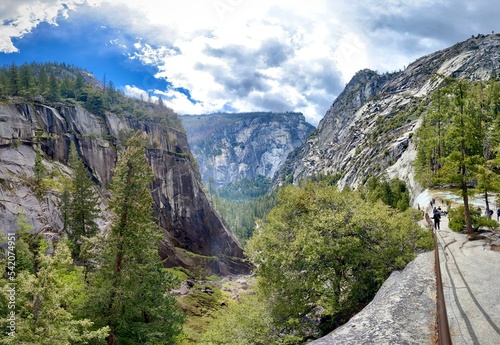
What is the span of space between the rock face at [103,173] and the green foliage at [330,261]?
37521 millimetres

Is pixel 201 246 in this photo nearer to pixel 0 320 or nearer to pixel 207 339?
pixel 207 339

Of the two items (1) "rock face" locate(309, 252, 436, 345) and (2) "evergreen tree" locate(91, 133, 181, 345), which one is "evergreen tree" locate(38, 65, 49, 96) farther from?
(1) "rock face" locate(309, 252, 436, 345)

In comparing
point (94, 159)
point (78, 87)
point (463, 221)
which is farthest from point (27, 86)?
point (463, 221)

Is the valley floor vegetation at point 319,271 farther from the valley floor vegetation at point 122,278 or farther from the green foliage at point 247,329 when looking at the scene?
the valley floor vegetation at point 122,278

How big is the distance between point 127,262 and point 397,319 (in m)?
17.9

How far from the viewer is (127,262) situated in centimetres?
2289

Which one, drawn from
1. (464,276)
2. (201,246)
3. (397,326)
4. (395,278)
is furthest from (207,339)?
(201,246)

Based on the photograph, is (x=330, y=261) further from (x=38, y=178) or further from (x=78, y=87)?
(x=78, y=87)

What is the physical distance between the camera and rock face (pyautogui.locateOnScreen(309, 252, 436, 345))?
35.3 feet

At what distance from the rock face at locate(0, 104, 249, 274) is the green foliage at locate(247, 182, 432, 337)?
123ft

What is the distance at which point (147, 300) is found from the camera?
25.5 m

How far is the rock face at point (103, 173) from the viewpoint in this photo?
50.8m

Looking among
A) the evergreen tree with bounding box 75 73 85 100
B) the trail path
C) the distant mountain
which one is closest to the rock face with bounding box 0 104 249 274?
the distant mountain

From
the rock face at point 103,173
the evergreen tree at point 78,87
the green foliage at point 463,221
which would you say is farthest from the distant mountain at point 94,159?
the green foliage at point 463,221
